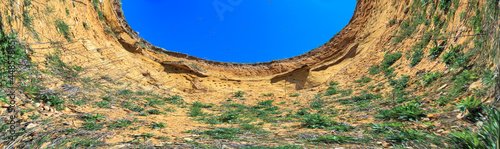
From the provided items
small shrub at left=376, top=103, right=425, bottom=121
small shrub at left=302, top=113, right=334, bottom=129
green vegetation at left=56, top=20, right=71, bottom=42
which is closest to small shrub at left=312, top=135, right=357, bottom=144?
small shrub at left=302, top=113, right=334, bottom=129

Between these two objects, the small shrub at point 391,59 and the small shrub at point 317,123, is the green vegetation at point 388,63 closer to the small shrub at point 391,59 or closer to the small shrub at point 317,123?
the small shrub at point 391,59

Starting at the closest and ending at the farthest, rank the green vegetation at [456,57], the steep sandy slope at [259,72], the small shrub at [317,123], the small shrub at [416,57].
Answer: the steep sandy slope at [259,72]
the green vegetation at [456,57]
the small shrub at [317,123]
the small shrub at [416,57]

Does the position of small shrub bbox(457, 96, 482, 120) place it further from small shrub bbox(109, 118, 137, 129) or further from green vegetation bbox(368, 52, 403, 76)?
small shrub bbox(109, 118, 137, 129)

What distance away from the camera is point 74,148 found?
2611 mm

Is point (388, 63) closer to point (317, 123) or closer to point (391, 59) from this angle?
point (391, 59)

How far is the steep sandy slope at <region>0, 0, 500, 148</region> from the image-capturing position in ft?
11.7

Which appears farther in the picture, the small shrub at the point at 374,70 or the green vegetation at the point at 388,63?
the small shrub at the point at 374,70

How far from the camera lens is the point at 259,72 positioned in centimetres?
Answer: 1791

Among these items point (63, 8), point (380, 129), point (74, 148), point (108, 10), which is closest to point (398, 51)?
point (380, 129)

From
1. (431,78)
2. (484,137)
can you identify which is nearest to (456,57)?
(431,78)

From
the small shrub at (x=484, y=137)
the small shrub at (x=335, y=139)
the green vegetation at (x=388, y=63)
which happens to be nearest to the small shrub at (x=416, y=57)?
the green vegetation at (x=388, y=63)

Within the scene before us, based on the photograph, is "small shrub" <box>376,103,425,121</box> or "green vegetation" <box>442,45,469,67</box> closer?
"small shrub" <box>376,103,425,121</box>

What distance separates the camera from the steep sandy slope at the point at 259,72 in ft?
11.7

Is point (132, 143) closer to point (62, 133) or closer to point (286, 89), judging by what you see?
point (62, 133)
